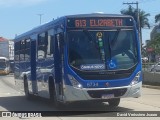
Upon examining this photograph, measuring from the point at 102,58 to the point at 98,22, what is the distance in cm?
124

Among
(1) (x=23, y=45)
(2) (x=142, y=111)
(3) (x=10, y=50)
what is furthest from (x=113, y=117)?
(3) (x=10, y=50)

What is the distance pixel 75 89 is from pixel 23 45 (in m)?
8.68

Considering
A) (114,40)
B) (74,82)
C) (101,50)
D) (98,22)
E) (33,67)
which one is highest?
(98,22)

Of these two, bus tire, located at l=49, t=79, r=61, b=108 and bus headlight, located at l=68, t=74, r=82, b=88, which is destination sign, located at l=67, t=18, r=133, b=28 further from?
bus tire, located at l=49, t=79, r=61, b=108

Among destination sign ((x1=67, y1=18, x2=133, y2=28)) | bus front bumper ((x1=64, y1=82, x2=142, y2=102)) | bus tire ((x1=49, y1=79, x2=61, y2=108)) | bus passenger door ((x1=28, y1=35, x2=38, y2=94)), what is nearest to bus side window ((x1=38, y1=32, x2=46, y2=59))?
bus passenger door ((x1=28, y1=35, x2=38, y2=94))

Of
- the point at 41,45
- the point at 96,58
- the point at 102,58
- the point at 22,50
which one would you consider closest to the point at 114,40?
the point at 102,58

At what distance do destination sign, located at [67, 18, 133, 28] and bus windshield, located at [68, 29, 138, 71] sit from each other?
209mm

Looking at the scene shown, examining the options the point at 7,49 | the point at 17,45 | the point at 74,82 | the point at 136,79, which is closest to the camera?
the point at 74,82

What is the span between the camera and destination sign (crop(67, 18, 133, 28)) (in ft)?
49.2

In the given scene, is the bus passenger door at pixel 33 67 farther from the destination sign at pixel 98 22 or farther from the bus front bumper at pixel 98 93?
the bus front bumper at pixel 98 93

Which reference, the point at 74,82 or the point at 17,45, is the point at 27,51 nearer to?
the point at 17,45

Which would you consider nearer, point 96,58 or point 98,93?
point 98,93

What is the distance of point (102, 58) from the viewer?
14758 mm

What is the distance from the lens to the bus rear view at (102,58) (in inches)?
572
